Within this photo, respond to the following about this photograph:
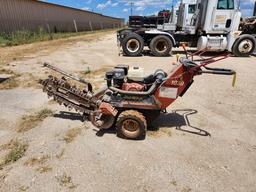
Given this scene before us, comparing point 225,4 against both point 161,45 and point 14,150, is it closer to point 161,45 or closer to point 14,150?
point 161,45

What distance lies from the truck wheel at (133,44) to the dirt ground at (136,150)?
612cm

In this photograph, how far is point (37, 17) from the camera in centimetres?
2178

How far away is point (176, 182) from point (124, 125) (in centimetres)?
118

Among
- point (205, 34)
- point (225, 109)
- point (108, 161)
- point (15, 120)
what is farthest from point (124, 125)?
point (205, 34)

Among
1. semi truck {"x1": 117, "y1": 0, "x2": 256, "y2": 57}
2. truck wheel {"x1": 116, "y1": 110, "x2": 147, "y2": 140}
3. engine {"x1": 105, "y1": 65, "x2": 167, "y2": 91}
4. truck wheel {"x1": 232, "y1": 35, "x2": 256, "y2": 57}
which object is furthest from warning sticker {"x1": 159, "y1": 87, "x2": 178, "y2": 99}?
truck wheel {"x1": 232, "y1": 35, "x2": 256, "y2": 57}

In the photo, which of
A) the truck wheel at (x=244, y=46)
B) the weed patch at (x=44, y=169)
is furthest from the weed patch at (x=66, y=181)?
the truck wheel at (x=244, y=46)

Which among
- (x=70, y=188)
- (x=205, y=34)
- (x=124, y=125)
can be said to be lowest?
(x=70, y=188)

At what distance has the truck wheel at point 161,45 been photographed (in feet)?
35.7

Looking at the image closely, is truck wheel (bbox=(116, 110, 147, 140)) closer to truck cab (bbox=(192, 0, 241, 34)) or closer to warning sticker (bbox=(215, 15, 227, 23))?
truck cab (bbox=(192, 0, 241, 34))

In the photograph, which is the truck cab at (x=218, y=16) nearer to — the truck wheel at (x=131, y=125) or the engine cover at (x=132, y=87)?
the engine cover at (x=132, y=87)

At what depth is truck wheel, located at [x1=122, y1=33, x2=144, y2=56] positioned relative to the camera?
35.6 feet

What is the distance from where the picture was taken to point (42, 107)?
4.82 m

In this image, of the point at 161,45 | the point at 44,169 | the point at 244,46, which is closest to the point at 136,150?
the point at 44,169

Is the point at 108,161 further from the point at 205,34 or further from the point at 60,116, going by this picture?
the point at 205,34
